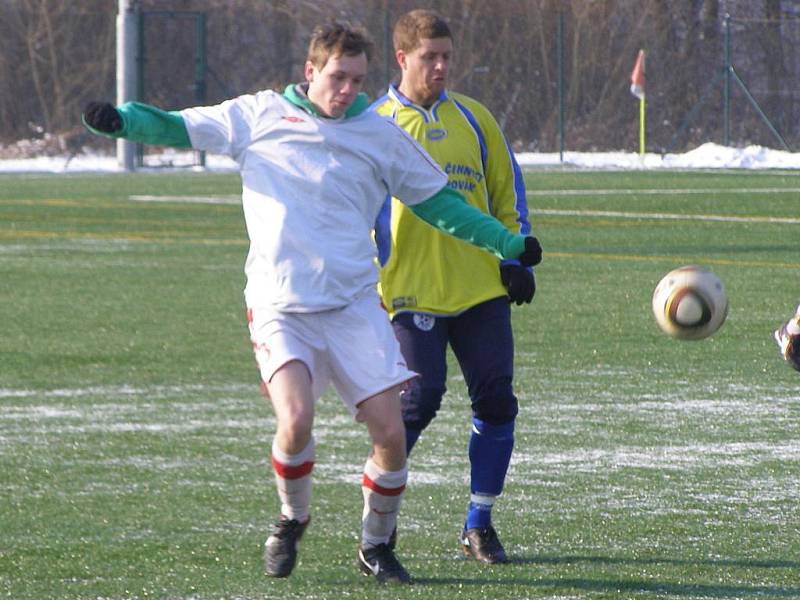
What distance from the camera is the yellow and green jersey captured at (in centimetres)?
666

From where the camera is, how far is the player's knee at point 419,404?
6.57 m

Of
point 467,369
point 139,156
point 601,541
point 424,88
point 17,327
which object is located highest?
point 424,88

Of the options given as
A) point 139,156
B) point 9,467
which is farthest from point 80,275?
point 139,156

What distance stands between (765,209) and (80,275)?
11088 mm

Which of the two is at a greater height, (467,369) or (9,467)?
(467,369)

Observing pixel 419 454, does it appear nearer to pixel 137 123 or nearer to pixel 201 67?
pixel 137 123

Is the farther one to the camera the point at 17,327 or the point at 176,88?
the point at 176,88

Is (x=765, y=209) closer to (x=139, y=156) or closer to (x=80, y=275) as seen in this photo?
(x=80, y=275)

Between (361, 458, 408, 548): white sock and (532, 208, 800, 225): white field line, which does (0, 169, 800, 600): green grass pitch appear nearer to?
(361, 458, 408, 548): white sock

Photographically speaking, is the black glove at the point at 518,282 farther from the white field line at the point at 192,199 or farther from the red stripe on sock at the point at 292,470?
the white field line at the point at 192,199

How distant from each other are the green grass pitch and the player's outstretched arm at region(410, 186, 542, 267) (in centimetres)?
104

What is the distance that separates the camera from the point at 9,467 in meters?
8.16

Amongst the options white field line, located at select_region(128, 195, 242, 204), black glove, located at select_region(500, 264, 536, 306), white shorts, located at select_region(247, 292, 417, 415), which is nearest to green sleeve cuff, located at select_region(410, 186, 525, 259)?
black glove, located at select_region(500, 264, 536, 306)

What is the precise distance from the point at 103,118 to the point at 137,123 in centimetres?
11
